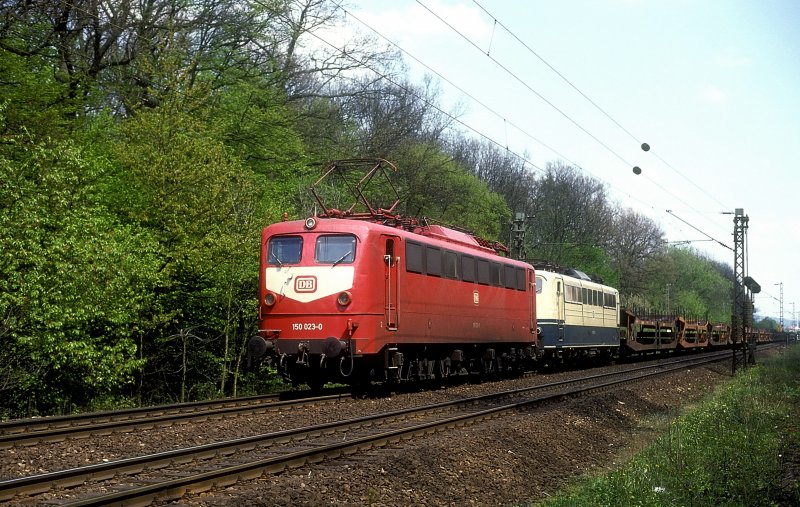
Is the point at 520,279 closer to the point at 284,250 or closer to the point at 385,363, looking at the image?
the point at 385,363

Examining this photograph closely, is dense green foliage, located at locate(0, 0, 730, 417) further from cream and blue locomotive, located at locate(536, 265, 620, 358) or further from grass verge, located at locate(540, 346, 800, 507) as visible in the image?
grass verge, located at locate(540, 346, 800, 507)

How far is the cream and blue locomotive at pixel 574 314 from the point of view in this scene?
1129 inches

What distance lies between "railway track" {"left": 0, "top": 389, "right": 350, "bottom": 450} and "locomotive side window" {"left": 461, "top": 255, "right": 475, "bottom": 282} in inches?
196

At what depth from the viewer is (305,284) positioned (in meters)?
17.2

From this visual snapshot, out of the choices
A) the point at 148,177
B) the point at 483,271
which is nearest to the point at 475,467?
the point at 483,271

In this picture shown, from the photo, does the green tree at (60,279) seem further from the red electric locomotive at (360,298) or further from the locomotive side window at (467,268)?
the locomotive side window at (467,268)

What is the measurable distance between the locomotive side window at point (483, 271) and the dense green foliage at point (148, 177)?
212 inches

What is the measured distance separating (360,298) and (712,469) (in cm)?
769

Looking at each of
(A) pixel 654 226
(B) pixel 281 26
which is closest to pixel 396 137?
(B) pixel 281 26

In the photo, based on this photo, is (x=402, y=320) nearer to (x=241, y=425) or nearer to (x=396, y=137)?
(x=241, y=425)

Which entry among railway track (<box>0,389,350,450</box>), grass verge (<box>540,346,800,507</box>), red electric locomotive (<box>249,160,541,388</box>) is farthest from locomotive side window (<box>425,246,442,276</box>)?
grass verge (<box>540,346,800,507</box>)

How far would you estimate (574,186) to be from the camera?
2800 inches

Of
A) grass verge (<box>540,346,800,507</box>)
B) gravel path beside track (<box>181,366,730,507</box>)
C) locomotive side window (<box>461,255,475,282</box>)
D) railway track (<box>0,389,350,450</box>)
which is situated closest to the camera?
gravel path beside track (<box>181,366,730,507</box>)

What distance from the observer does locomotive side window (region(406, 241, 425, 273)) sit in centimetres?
1825
